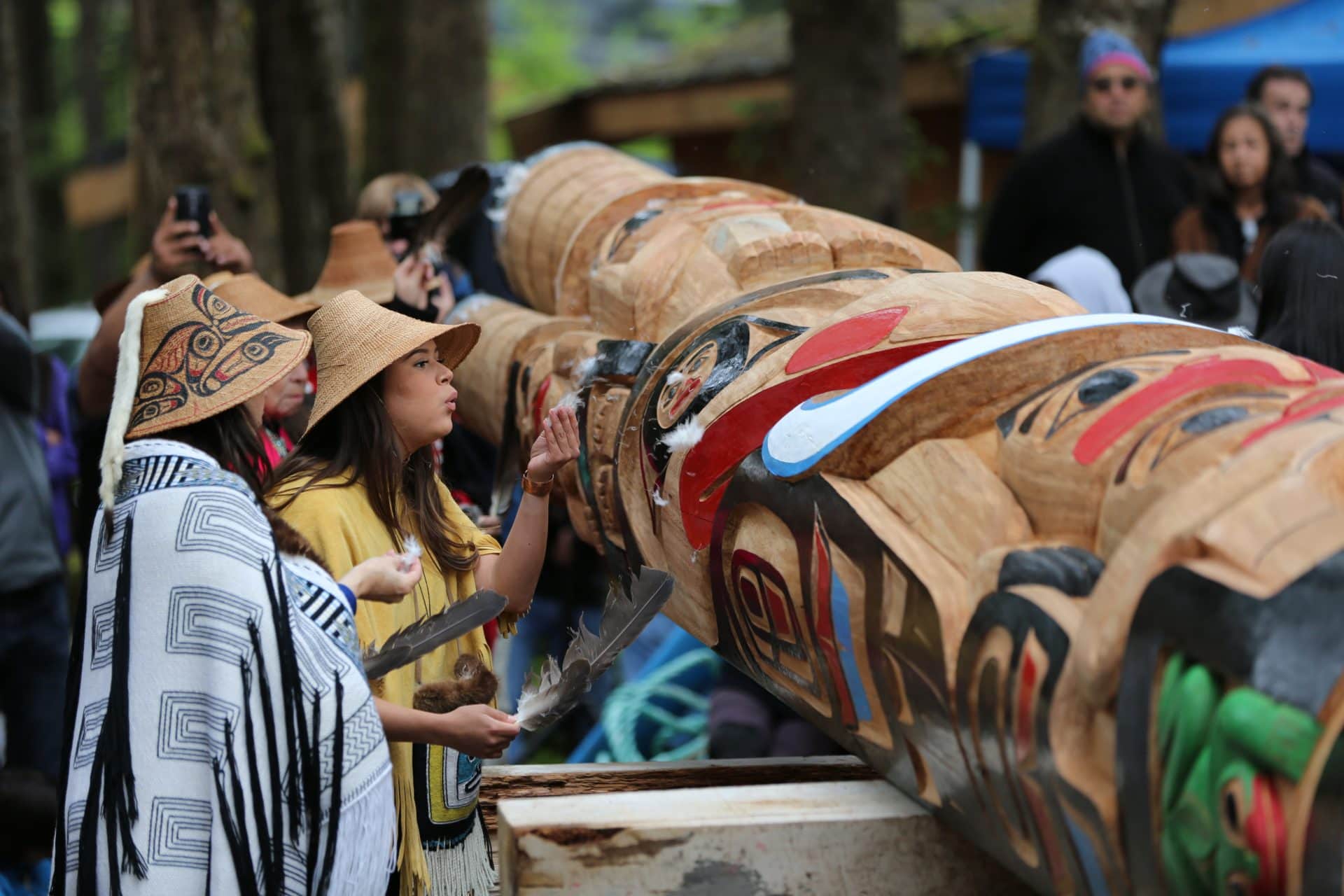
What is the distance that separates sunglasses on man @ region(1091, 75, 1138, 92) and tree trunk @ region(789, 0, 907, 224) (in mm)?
1641

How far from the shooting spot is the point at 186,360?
207 centimetres

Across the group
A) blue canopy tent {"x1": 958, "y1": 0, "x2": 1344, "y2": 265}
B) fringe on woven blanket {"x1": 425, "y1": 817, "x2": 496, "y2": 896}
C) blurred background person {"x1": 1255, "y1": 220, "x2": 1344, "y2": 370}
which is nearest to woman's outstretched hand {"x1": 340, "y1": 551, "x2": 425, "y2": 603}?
fringe on woven blanket {"x1": 425, "y1": 817, "x2": 496, "y2": 896}

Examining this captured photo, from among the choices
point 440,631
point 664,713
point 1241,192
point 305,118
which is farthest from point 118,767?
point 305,118

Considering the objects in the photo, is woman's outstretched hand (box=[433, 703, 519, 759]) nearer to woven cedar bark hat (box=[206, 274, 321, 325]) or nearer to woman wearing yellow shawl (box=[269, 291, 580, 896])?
woman wearing yellow shawl (box=[269, 291, 580, 896])

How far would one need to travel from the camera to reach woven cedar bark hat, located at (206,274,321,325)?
3.32 metres

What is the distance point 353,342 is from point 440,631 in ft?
1.60

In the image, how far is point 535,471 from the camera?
2461mm

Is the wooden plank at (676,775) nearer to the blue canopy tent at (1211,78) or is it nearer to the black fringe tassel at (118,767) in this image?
the black fringe tassel at (118,767)

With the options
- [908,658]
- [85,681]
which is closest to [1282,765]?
[908,658]

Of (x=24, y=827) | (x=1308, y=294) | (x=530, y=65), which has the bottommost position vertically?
(x=530, y=65)

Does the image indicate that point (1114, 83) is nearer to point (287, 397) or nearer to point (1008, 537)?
point (287, 397)

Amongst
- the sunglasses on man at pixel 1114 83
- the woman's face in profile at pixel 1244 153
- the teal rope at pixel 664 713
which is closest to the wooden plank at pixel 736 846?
the teal rope at pixel 664 713

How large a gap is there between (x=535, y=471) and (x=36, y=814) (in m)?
1.32

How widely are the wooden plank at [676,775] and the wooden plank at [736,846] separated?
0.27 meters
